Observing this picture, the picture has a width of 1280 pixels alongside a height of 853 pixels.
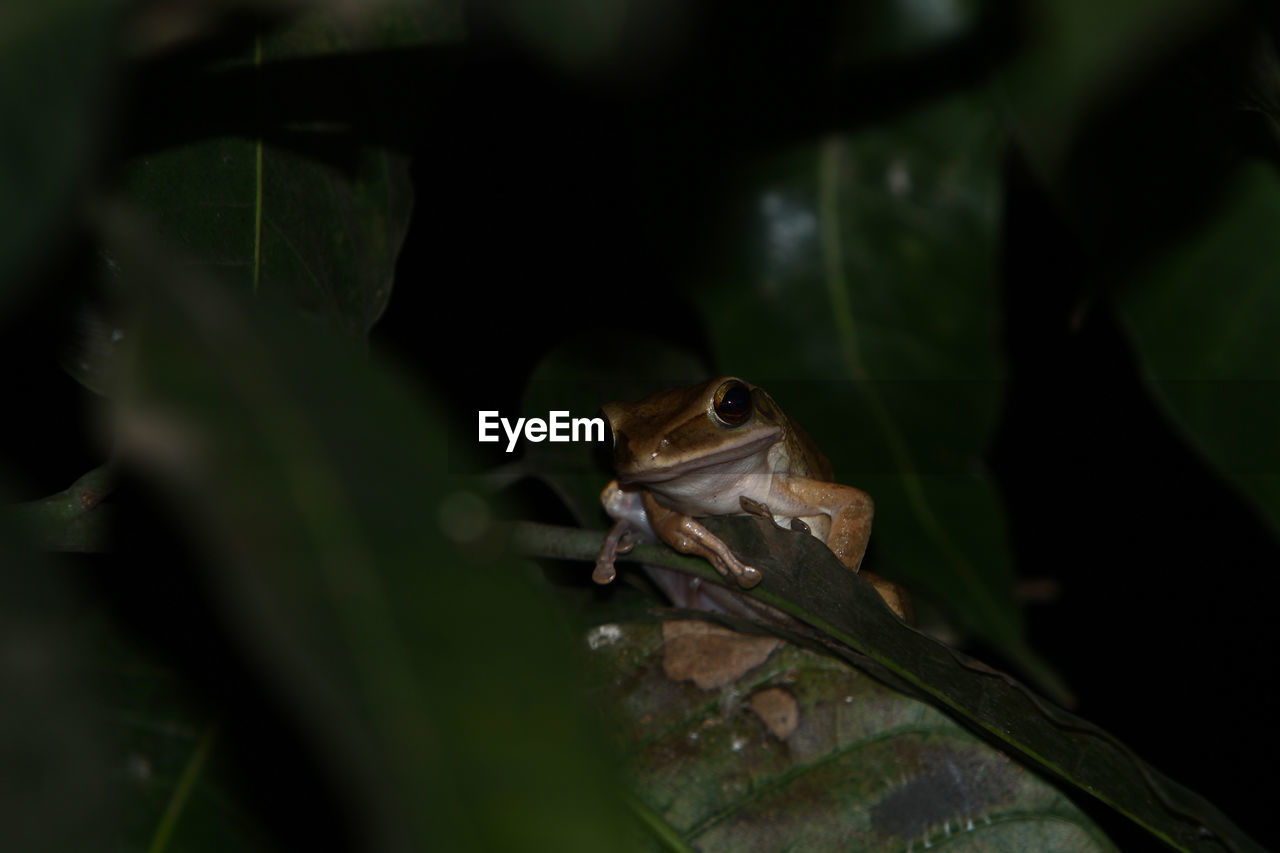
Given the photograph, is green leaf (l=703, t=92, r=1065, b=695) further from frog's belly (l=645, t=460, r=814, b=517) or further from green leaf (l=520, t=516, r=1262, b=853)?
green leaf (l=520, t=516, r=1262, b=853)

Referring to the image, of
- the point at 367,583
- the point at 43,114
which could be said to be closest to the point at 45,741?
the point at 367,583

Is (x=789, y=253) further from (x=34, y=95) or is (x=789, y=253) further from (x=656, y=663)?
(x=34, y=95)

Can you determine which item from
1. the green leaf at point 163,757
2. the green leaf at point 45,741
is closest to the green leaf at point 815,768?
the green leaf at point 163,757

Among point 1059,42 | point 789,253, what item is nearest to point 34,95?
point 789,253

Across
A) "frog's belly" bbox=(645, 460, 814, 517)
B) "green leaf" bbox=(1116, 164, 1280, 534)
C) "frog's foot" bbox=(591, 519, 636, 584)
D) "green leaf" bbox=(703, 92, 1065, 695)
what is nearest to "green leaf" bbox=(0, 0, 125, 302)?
"frog's foot" bbox=(591, 519, 636, 584)

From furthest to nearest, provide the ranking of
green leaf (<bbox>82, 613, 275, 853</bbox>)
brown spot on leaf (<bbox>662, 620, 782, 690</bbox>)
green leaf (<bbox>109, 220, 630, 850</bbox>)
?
brown spot on leaf (<bbox>662, 620, 782, 690</bbox>), green leaf (<bbox>82, 613, 275, 853</bbox>), green leaf (<bbox>109, 220, 630, 850</bbox>)

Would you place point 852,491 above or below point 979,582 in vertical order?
above
